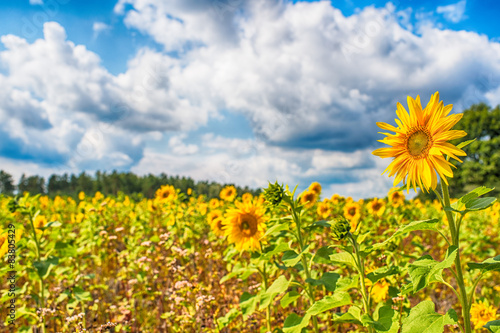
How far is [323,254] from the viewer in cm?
222

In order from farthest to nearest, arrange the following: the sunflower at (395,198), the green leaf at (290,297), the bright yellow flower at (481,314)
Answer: the sunflower at (395,198)
the bright yellow flower at (481,314)
the green leaf at (290,297)

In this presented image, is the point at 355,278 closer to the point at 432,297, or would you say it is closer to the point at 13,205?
the point at 13,205

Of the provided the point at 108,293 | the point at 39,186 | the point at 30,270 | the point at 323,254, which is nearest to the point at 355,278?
the point at 323,254

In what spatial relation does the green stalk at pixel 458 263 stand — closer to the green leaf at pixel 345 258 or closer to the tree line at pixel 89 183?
the green leaf at pixel 345 258

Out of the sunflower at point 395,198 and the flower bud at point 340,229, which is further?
the sunflower at point 395,198

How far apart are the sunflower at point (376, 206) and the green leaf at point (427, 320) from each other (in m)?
4.11

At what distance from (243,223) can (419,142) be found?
1.77 meters

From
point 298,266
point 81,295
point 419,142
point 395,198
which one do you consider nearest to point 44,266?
point 81,295

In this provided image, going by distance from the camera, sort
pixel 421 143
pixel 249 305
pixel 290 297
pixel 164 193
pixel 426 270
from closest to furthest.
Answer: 1. pixel 426 270
2. pixel 421 143
3. pixel 290 297
4. pixel 249 305
5. pixel 164 193

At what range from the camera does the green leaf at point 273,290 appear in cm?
229

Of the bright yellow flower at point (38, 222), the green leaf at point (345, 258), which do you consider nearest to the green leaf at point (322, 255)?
the green leaf at point (345, 258)

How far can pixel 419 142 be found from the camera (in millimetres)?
1894

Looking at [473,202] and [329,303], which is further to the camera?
[329,303]

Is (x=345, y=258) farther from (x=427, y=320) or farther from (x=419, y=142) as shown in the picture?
(x=419, y=142)
